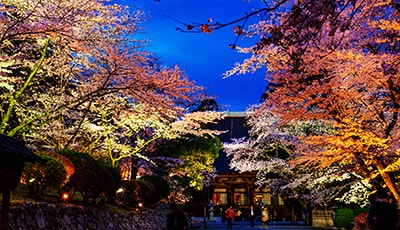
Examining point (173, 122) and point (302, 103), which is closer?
point (302, 103)

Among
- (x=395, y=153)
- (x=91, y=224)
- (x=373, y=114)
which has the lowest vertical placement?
(x=91, y=224)

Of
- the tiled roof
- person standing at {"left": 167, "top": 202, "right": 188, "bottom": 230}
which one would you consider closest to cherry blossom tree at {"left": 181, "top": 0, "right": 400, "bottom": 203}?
person standing at {"left": 167, "top": 202, "right": 188, "bottom": 230}

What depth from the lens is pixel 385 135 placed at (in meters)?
10.6

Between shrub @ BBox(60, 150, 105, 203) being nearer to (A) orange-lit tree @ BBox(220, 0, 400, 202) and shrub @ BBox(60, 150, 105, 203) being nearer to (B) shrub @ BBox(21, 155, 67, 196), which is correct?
(B) shrub @ BBox(21, 155, 67, 196)

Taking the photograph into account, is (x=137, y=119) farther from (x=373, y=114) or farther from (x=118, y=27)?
(x=373, y=114)

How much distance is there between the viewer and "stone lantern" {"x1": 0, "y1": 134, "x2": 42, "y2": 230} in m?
4.90

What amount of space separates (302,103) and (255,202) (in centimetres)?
2824

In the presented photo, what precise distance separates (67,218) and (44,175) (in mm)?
1132

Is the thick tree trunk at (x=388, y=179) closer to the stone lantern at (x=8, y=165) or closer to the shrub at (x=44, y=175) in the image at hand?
the shrub at (x=44, y=175)

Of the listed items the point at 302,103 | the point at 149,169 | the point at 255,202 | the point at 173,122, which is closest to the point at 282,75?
the point at 302,103

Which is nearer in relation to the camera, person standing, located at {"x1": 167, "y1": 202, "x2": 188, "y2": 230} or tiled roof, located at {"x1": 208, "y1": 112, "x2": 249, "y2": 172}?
person standing, located at {"x1": 167, "y1": 202, "x2": 188, "y2": 230}

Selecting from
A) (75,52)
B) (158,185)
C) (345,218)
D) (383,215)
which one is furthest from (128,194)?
(383,215)

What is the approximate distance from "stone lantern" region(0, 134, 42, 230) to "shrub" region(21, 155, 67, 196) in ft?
15.6

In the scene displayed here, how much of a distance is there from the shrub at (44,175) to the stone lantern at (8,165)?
4.76 meters
